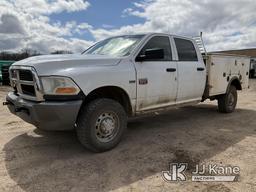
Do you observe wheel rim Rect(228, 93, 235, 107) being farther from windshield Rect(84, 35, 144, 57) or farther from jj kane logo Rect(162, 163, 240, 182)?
jj kane logo Rect(162, 163, 240, 182)

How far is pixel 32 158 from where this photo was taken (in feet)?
13.4

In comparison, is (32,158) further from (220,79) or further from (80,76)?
(220,79)

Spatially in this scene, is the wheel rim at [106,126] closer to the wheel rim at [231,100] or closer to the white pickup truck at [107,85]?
the white pickup truck at [107,85]

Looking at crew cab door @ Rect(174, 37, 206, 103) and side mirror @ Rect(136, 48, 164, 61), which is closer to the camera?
side mirror @ Rect(136, 48, 164, 61)

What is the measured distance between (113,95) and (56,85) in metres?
1.18

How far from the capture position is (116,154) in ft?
14.0

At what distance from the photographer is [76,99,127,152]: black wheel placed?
13.2 ft

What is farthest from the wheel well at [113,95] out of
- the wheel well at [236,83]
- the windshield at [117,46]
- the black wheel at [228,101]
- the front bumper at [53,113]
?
the wheel well at [236,83]

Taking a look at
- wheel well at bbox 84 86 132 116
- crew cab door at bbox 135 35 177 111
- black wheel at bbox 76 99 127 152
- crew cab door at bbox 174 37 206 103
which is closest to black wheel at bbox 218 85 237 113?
crew cab door at bbox 174 37 206 103

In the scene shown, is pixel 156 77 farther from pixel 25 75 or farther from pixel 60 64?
pixel 25 75

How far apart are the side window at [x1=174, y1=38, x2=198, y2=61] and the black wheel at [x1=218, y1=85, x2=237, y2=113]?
77.3 inches

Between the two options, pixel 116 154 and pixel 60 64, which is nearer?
pixel 60 64

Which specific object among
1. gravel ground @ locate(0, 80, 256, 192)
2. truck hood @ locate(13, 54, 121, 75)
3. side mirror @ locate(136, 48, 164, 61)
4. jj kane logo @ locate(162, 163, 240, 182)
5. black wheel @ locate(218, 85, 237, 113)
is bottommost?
jj kane logo @ locate(162, 163, 240, 182)

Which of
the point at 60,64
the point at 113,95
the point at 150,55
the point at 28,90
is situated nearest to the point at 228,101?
the point at 150,55
